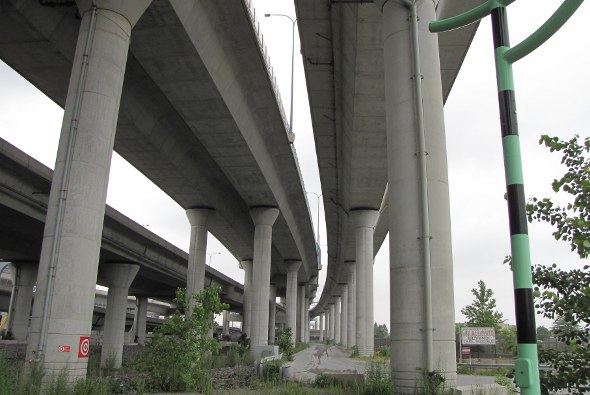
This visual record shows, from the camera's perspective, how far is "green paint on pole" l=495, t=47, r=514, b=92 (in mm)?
5355

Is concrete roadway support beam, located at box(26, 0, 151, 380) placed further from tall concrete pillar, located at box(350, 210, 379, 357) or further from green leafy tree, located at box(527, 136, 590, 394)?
tall concrete pillar, located at box(350, 210, 379, 357)

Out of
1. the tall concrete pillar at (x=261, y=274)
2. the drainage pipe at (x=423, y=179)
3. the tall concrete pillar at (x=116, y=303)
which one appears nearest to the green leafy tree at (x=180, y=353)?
the drainage pipe at (x=423, y=179)

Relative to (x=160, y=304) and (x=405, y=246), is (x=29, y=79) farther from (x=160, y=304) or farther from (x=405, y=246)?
(x=160, y=304)

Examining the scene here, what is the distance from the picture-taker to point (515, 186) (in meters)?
5.05

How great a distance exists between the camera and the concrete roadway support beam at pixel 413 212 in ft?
38.0

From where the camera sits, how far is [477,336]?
3047 cm

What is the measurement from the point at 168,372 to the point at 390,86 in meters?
9.44

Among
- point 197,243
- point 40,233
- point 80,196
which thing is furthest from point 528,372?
point 197,243

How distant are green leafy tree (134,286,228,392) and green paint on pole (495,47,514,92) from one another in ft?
34.0

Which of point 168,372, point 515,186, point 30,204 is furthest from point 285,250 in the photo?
point 515,186

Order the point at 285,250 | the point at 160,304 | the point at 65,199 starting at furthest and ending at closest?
1. the point at 160,304
2. the point at 285,250
3. the point at 65,199

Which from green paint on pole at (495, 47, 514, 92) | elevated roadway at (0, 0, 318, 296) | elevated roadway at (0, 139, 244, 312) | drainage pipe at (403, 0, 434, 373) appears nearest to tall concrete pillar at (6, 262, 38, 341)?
elevated roadway at (0, 139, 244, 312)

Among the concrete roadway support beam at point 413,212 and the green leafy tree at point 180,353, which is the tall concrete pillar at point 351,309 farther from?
the concrete roadway support beam at point 413,212

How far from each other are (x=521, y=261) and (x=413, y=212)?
7494 mm
